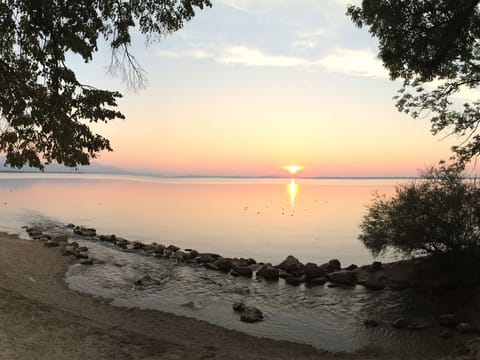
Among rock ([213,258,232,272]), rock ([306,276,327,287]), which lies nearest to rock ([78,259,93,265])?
rock ([213,258,232,272])

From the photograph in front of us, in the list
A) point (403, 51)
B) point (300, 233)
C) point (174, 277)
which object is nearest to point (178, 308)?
point (174, 277)

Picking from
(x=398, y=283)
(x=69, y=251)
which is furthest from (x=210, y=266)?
(x=398, y=283)

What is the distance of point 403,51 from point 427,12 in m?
1.43

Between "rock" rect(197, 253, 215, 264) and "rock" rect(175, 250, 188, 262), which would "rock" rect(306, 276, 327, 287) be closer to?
"rock" rect(197, 253, 215, 264)

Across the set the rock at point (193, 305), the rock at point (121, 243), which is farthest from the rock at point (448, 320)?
the rock at point (121, 243)

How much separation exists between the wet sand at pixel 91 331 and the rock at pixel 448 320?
478cm

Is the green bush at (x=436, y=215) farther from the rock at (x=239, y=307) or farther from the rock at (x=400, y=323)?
the rock at (x=239, y=307)

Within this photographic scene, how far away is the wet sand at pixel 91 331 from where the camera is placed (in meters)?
9.42

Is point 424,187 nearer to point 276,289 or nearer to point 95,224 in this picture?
point 276,289

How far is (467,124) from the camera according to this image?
19484 mm

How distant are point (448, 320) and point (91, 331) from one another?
606 inches

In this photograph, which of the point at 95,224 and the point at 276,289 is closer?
the point at 276,289

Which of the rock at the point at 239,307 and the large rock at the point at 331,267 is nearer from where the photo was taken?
the rock at the point at 239,307

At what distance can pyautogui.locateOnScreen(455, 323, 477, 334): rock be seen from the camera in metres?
16.2
